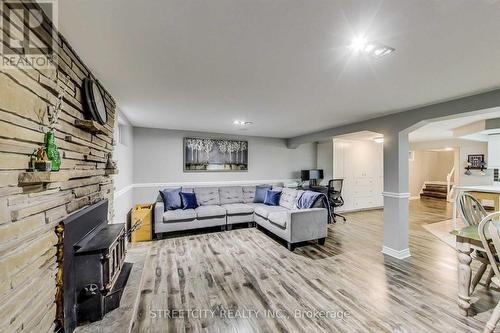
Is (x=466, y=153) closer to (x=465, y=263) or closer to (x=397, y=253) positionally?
(x=397, y=253)

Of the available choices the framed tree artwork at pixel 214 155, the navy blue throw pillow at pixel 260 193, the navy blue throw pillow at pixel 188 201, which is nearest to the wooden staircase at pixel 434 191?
the navy blue throw pillow at pixel 260 193

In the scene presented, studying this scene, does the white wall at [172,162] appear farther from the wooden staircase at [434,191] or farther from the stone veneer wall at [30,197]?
the wooden staircase at [434,191]

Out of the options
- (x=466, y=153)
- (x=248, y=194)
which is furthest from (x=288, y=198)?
(x=466, y=153)

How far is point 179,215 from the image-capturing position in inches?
161

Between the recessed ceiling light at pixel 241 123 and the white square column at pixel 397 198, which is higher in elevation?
the recessed ceiling light at pixel 241 123

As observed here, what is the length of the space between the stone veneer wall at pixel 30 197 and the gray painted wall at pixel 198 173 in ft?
10.4

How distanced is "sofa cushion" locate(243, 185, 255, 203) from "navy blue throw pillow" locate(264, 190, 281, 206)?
1.61 ft

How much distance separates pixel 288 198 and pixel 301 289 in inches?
93.7

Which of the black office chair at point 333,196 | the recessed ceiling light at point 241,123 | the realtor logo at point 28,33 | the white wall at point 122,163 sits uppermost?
the recessed ceiling light at point 241,123

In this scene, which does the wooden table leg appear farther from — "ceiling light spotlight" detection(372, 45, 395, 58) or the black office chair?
the black office chair

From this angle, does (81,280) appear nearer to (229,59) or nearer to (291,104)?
(229,59)

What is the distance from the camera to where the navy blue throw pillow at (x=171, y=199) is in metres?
4.31

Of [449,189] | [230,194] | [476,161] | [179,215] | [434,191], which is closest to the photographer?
[179,215]

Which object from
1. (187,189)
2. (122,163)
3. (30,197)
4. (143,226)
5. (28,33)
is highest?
(28,33)
